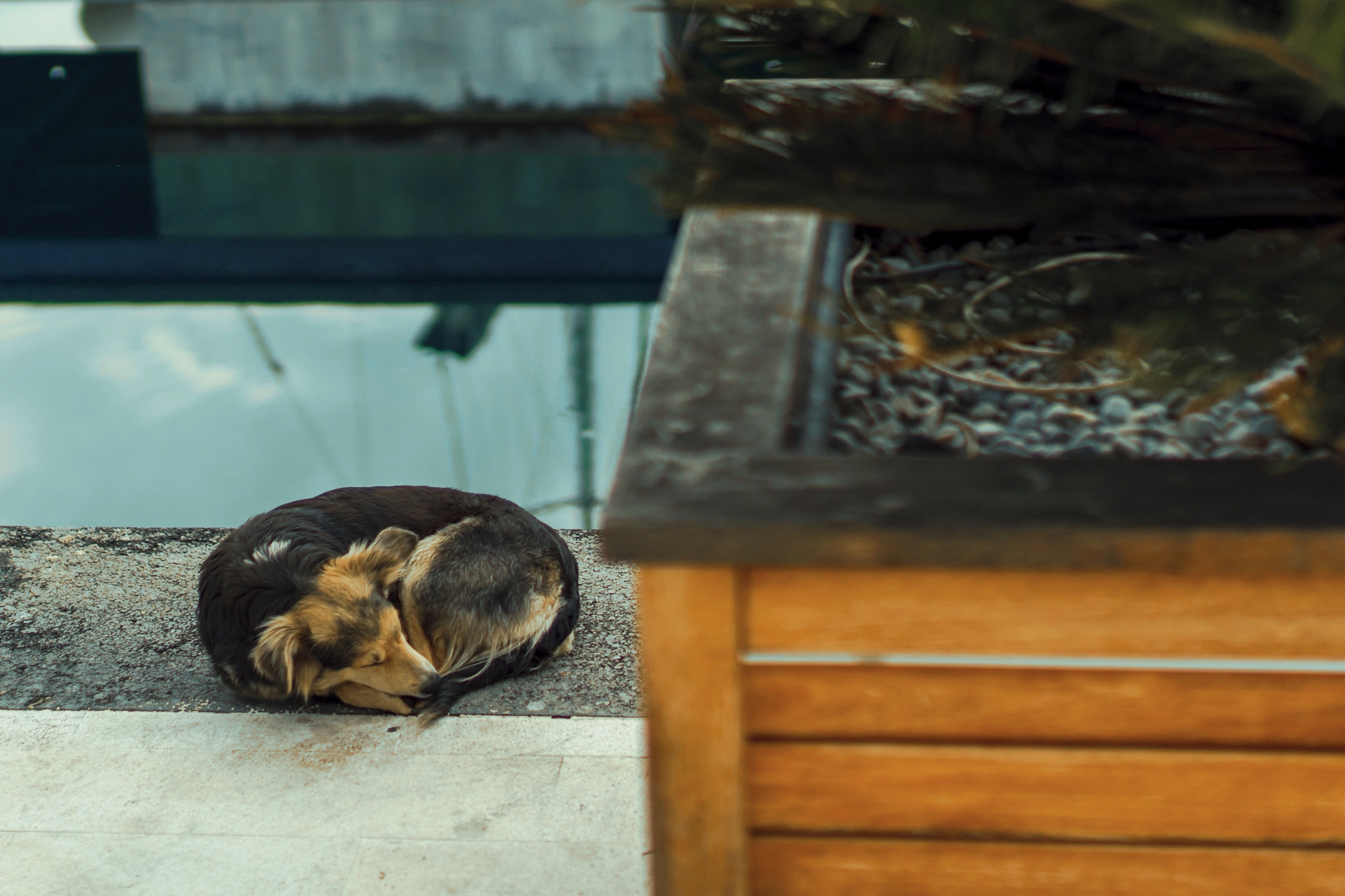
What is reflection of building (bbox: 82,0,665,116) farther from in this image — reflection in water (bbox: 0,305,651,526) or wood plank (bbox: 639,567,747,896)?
wood plank (bbox: 639,567,747,896)

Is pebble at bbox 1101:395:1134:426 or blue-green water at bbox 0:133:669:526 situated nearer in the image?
pebble at bbox 1101:395:1134:426

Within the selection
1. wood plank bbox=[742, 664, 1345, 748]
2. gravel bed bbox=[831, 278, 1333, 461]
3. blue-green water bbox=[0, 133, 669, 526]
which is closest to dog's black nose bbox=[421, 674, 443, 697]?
gravel bed bbox=[831, 278, 1333, 461]

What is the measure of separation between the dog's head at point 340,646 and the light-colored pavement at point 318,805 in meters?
0.10

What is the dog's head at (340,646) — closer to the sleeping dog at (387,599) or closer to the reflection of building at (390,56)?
the sleeping dog at (387,599)

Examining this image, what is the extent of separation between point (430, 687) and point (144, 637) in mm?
1050

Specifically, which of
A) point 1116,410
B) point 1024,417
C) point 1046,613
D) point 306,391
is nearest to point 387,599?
point 1024,417

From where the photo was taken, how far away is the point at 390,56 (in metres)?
13.8

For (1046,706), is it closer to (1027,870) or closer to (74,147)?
(1027,870)

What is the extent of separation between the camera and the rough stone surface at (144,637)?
3115mm

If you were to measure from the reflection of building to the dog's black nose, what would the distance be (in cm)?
1138

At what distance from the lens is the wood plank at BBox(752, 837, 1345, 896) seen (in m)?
1.39

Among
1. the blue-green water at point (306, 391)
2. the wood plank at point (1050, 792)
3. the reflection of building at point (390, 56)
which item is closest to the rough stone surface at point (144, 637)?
the wood plank at point (1050, 792)

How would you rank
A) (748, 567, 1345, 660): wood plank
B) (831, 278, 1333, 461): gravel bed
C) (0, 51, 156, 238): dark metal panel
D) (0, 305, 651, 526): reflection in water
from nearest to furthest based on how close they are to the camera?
(748, 567, 1345, 660): wood plank < (831, 278, 1333, 461): gravel bed < (0, 305, 651, 526): reflection in water < (0, 51, 156, 238): dark metal panel

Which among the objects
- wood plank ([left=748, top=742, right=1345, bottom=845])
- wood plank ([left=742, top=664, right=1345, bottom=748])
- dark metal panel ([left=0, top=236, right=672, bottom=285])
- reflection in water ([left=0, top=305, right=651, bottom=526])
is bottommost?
reflection in water ([left=0, top=305, right=651, bottom=526])
